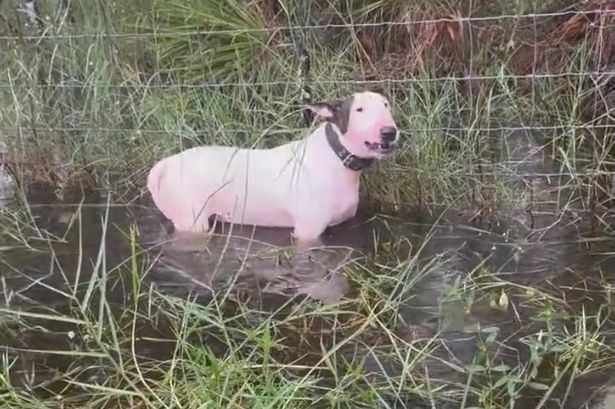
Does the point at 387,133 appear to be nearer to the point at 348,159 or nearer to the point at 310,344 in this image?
the point at 348,159

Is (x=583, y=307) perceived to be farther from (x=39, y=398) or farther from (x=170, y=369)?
(x=39, y=398)

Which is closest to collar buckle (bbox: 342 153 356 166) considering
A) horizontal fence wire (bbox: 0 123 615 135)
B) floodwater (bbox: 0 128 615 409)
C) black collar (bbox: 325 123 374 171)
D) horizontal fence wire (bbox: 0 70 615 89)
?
black collar (bbox: 325 123 374 171)

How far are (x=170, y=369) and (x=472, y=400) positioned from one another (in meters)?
0.67

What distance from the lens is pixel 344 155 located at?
3.53 meters

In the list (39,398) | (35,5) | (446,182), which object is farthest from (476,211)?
(35,5)

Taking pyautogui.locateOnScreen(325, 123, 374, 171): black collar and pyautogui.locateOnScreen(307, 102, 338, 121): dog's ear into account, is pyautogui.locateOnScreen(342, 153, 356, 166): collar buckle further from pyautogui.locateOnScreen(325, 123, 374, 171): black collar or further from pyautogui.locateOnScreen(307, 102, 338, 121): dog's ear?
pyautogui.locateOnScreen(307, 102, 338, 121): dog's ear

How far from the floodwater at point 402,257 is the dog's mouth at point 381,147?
311 mm

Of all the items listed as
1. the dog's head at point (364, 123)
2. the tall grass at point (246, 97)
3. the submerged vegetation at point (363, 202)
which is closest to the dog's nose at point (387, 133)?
the dog's head at point (364, 123)

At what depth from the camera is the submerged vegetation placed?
2.41 m

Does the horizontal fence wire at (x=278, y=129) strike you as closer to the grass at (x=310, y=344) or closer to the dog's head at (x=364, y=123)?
the dog's head at (x=364, y=123)

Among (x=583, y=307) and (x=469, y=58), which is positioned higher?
(x=469, y=58)

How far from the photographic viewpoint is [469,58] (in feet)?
13.8

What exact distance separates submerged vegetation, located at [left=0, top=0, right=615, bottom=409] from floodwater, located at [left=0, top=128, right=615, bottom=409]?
11mm

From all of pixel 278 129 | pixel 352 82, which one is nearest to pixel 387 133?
pixel 352 82
